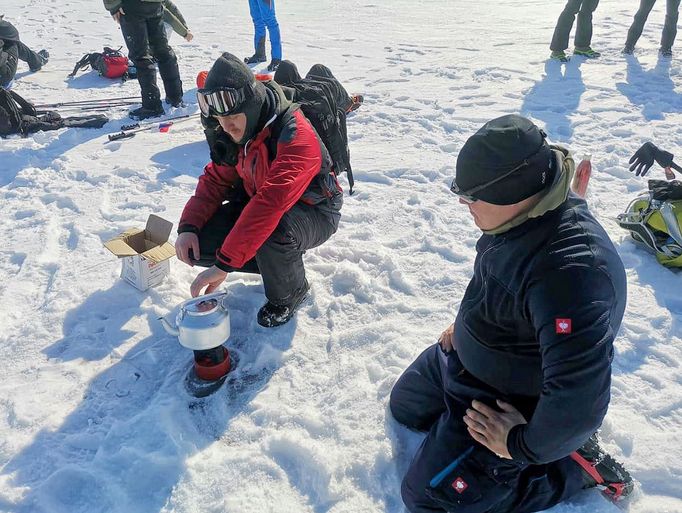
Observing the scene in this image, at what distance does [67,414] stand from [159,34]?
4.95m

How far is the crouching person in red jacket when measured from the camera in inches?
110

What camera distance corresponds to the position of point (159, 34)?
246 inches

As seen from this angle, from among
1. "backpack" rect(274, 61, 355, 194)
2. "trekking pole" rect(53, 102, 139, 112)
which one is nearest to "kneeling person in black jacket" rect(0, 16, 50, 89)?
"trekking pole" rect(53, 102, 139, 112)

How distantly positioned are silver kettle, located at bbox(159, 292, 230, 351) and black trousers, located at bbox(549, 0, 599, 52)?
294 inches

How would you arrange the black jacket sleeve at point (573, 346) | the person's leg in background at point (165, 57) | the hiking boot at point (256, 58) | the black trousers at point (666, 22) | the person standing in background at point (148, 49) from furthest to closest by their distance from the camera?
the hiking boot at point (256, 58) → the black trousers at point (666, 22) → the person's leg in background at point (165, 57) → the person standing in background at point (148, 49) → the black jacket sleeve at point (573, 346)

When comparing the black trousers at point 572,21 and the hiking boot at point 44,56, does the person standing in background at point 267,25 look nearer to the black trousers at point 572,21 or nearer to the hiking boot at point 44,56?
the hiking boot at point 44,56

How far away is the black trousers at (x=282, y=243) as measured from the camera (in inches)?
119

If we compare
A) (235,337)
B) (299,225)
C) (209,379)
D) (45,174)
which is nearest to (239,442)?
(209,379)

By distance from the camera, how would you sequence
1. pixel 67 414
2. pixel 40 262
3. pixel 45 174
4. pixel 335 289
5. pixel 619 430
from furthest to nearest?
pixel 45 174 → pixel 40 262 → pixel 335 289 → pixel 67 414 → pixel 619 430

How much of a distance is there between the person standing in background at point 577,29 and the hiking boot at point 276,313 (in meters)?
6.84

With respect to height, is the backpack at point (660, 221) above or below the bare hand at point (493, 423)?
below

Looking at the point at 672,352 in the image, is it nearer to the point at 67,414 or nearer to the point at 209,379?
the point at 209,379

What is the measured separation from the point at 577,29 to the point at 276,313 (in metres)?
7.34

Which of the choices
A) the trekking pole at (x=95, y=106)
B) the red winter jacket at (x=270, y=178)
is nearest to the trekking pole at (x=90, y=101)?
the trekking pole at (x=95, y=106)
